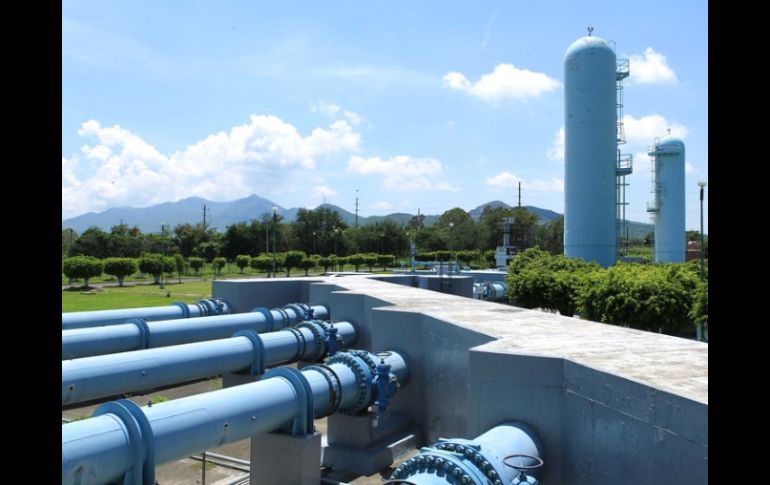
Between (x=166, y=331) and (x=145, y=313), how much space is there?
11.4 ft

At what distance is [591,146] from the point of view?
1238 inches

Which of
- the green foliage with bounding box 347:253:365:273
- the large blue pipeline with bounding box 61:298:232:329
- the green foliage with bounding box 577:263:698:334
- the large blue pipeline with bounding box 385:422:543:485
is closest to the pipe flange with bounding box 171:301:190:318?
the large blue pipeline with bounding box 61:298:232:329

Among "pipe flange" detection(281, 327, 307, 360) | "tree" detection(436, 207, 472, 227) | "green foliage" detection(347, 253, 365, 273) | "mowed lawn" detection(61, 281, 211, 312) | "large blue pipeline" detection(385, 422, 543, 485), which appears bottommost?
"mowed lawn" detection(61, 281, 211, 312)

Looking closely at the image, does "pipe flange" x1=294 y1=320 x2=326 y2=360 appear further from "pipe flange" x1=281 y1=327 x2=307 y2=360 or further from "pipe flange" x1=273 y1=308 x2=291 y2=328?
"pipe flange" x1=273 y1=308 x2=291 y2=328

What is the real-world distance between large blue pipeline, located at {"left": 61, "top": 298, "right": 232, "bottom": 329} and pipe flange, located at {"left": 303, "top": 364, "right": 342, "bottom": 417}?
680cm

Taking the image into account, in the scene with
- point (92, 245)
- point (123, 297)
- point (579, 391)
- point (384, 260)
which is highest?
point (92, 245)

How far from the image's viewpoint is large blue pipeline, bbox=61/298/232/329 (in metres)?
14.6

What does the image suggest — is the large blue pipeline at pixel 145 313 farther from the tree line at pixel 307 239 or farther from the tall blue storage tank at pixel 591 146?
the tree line at pixel 307 239

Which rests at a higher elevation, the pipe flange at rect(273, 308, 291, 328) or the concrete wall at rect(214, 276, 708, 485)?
the concrete wall at rect(214, 276, 708, 485)

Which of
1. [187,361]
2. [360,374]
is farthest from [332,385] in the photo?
[187,361]

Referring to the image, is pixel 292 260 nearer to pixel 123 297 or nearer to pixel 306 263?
pixel 306 263

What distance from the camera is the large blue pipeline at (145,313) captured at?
48.0ft
